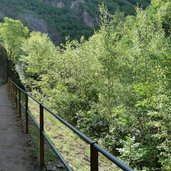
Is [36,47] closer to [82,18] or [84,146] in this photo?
[84,146]

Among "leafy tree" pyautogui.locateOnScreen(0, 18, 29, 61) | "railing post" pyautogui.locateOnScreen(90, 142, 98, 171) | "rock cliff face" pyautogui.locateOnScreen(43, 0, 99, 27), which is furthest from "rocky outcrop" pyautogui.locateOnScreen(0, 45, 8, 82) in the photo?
"rock cliff face" pyautogui.locateOnScreen(43, 0, 99, 27)

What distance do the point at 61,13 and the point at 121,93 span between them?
141 meters

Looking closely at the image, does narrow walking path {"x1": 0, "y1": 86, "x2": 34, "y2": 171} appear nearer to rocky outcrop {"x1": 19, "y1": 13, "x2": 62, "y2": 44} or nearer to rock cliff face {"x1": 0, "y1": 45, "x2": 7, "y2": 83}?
rock cliff face {"x1": 0, "y1": 45, "x2": 7, "y2": 83}

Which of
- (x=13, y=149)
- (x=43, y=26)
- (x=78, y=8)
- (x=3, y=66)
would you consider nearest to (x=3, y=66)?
(x=3, y=66)

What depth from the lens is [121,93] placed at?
17281 mm

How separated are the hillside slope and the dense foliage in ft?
318

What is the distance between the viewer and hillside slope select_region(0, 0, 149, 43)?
124m

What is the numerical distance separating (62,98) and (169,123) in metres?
10.4

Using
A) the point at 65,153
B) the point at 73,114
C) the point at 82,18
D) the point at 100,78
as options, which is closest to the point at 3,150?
the point at 65,153

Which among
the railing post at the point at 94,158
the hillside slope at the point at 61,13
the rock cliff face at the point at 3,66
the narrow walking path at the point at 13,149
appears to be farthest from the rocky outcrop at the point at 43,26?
the railing post at the point at 94,158

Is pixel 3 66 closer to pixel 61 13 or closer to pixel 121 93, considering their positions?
pixel 121 93

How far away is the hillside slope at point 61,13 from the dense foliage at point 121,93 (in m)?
96.9

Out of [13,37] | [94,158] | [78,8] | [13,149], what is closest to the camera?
[94,158]

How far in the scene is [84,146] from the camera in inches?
424
